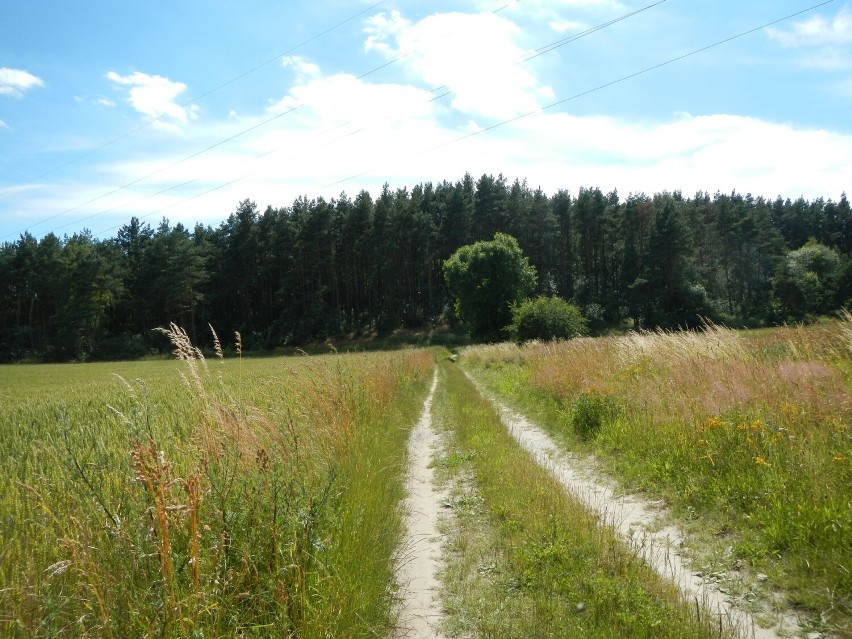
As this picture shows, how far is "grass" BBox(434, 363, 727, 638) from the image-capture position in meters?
3.67

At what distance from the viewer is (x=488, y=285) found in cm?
5288

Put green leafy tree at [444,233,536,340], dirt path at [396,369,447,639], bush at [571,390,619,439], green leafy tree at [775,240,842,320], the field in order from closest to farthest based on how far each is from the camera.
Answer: the field, dirt path at [396,369,447,639], bush at [571,390,619,439], green leafy tree at [444,233,536,340], green leafy tree at [775,240,842,320]

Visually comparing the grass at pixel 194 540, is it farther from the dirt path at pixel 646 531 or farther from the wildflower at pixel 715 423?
the wildflower at pixel 715 423

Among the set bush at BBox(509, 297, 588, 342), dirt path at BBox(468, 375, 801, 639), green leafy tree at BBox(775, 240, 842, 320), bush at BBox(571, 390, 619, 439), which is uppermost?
green leafy tree at BBox(775, 240, 842, 320)

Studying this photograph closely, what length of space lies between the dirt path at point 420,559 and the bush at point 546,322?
26742 mm

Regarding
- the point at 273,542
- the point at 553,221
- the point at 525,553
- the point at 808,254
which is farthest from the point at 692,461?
the point at 808,254

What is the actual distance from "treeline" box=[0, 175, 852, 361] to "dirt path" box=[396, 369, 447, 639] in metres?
56.4

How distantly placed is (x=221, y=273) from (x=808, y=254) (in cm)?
7207

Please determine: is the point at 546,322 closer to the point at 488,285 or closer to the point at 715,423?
the point at 488,285

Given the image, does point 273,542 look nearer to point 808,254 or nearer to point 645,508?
point 645,508

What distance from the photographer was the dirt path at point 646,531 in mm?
3680

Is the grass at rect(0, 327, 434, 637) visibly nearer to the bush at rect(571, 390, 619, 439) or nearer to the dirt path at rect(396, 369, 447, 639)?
the dirt path at rect(396, 369, 447, 639)

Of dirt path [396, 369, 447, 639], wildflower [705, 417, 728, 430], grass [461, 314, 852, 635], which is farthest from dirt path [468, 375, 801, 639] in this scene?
dirt path [396, 369, 447, 639]

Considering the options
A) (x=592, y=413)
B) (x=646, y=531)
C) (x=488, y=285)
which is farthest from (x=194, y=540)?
(x=488, y=285)
